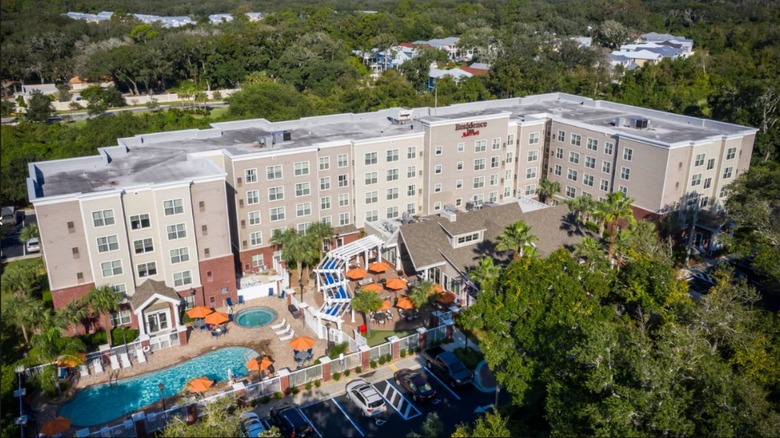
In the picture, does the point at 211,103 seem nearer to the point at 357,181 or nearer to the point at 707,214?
the point at 357,181

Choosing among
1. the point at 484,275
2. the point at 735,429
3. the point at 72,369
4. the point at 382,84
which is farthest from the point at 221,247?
the point at 382,84

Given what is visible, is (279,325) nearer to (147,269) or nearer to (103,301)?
(147,269)

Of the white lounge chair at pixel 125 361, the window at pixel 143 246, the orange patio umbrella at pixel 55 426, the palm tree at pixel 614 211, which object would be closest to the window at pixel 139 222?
the window at pixel 143 246

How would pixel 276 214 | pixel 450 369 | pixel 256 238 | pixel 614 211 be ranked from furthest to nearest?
1. pixel 276 214
2. pixel 256 238
3. pixel 614 211
4. pixel 450 369

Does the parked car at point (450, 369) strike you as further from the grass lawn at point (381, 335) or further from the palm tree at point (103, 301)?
the palm tree at point (103, 301)

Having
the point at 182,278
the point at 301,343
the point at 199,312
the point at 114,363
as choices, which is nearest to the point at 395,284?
the point at 301,343

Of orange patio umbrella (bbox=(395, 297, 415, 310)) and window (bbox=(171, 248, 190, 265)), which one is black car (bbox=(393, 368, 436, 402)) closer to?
orange patio umbrella (bbox=(395, 297, 415, 310))
